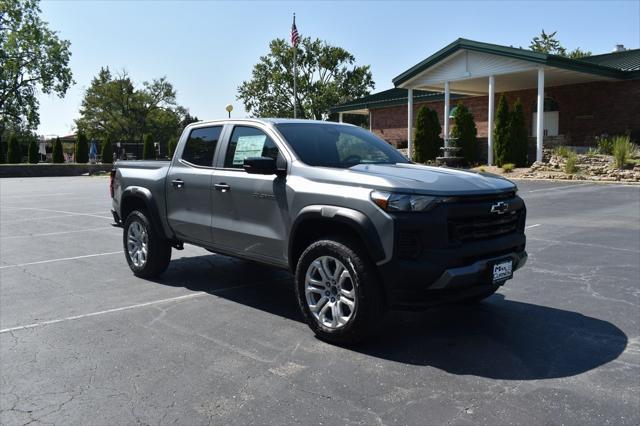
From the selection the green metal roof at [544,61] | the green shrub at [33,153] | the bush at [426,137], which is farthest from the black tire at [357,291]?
the green shrub at [33,153]

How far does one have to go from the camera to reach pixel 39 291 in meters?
6.68

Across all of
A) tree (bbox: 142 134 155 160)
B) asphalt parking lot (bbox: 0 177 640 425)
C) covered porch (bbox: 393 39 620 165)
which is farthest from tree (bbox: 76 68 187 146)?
asphalt parking lot (bbox: 0 177 640 425)

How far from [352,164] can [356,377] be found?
216cm

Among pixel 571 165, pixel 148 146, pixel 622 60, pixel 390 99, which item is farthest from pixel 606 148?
pixel 148 146

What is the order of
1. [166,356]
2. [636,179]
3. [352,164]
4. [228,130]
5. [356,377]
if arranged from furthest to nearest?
[636,179]
[228,130]
[352,164]
[166,356]
[356,377]

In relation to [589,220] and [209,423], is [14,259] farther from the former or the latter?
[589,220]

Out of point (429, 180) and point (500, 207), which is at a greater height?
point (429, 180)

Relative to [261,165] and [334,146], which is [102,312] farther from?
[334,146]

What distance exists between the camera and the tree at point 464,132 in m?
28.7

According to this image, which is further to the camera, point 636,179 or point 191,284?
point 636,179

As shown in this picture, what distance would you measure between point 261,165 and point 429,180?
153 cm

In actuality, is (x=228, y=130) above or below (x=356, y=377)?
above

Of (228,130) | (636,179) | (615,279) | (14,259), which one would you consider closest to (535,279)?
(615,279)

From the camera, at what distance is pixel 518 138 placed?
26391 millimetres
